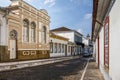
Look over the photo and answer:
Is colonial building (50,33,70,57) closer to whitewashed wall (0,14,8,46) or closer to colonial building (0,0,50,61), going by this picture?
colonial building (0,0,50,61)

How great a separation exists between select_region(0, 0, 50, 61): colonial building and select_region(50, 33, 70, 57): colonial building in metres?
4.61

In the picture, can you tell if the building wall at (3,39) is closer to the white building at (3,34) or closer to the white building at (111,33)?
the white building at (3,34)

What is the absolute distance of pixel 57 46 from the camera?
1907 inches

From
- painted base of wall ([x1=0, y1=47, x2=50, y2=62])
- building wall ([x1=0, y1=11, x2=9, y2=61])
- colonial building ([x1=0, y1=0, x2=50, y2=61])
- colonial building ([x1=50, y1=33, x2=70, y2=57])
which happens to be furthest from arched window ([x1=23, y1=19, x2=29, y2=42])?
colonial building ([x1=50, y1=33, x2=70, y2=57])

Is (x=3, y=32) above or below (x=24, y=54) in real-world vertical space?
above

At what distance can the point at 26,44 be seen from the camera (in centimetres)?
3080

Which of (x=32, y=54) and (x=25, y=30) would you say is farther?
(x=32, y=54)

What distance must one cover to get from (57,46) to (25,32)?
1801cm

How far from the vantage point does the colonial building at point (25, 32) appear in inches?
1045

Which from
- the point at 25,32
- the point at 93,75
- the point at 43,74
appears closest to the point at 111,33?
the point at 93,75

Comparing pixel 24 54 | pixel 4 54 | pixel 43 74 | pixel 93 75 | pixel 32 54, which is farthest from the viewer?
pixel 32 54

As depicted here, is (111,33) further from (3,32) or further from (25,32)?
(25,32)

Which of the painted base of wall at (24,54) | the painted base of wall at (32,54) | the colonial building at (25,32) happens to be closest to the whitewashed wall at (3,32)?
the colonial building at (25,32)

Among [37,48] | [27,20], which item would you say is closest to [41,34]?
[37,48]
